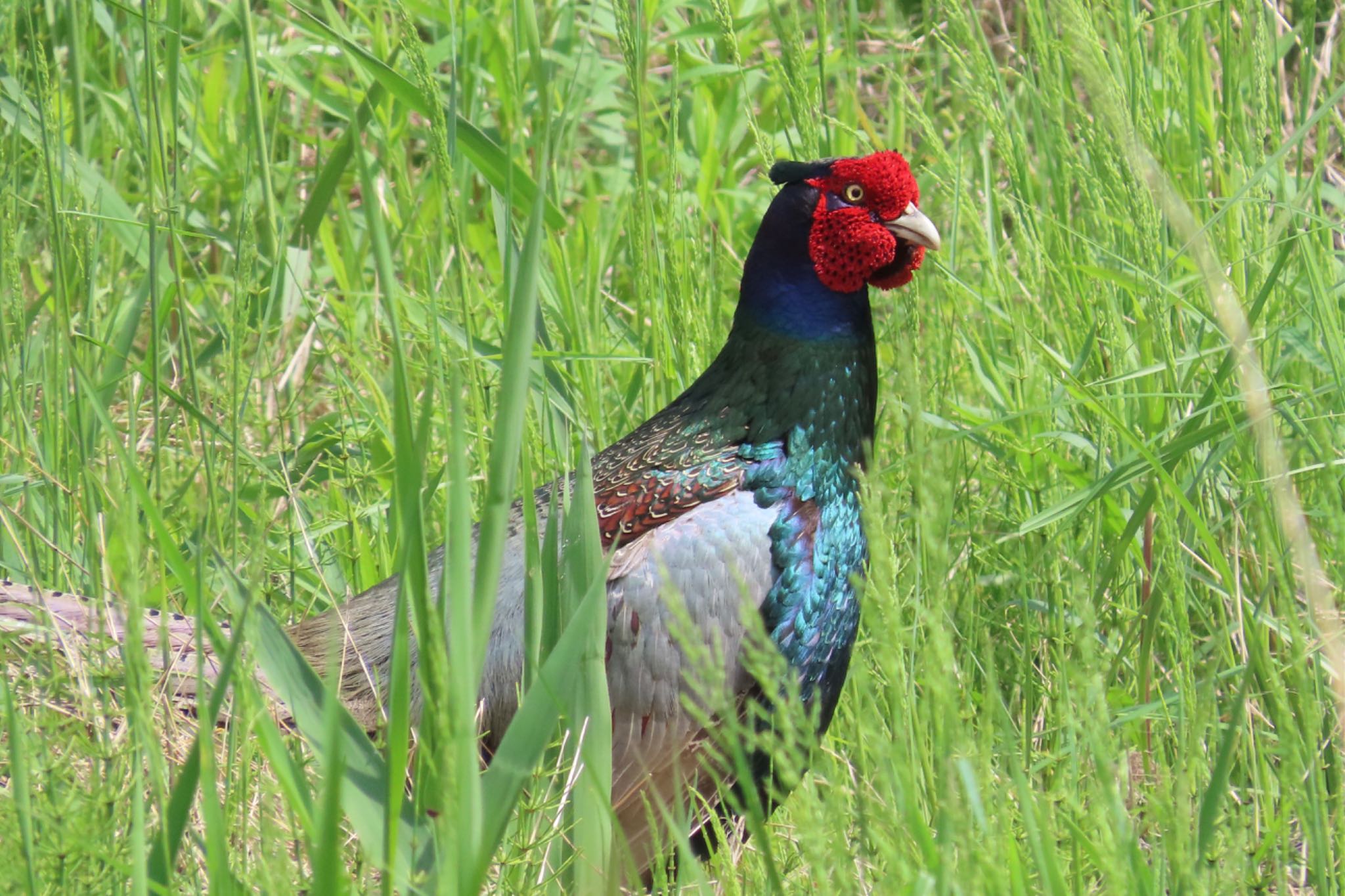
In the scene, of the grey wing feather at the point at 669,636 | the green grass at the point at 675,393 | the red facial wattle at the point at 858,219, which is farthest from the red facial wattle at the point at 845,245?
the grey wing feather at the point at 669,636

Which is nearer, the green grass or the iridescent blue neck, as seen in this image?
the green grass

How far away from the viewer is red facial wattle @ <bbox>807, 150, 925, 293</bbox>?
9.00 feet

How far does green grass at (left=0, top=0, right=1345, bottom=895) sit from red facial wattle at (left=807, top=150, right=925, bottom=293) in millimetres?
96

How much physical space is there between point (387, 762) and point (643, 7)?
267cm

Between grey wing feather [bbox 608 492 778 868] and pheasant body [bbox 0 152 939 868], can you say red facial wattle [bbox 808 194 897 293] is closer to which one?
pheasant body [bbox 0 152 939 868]

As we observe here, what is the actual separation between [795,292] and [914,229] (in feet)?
0.76

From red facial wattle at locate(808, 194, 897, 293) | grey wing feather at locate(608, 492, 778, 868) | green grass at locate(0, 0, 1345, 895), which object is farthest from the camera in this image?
red facial wattle at locate(808, 194, 897, 293)

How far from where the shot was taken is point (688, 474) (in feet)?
8.92

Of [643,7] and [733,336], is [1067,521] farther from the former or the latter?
[643,7]

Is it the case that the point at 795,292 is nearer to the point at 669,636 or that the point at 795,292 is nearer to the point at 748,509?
the point at 748,509

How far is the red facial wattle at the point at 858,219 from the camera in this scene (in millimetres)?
2744

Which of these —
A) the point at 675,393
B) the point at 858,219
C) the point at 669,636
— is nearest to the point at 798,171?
the point at 858,219

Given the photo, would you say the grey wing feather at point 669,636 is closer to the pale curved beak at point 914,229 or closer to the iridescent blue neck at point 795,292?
the iridescent blue neck at point 795,292

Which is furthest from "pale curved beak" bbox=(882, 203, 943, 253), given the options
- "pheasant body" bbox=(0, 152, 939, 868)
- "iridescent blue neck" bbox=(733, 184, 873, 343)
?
"iridescent blue neck" bbox=(733, 184, 873, 343)
